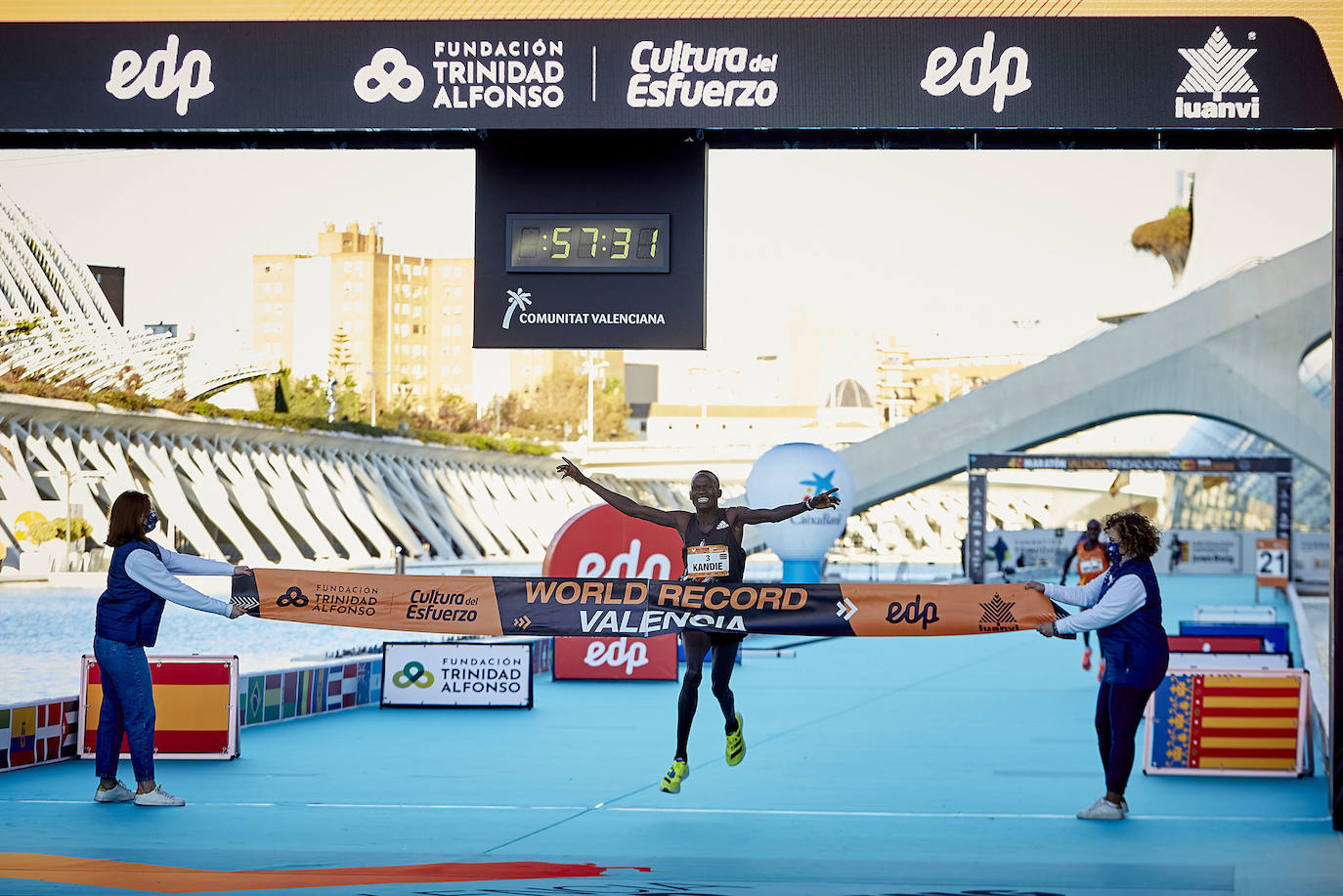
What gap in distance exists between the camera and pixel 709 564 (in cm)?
978

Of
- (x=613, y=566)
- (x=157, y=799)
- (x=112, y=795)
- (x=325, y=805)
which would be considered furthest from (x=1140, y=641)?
(x=613, y=566)

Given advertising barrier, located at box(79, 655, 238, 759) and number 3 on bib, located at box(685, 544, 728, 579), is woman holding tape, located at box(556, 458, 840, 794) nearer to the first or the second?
number 3 on bib, located at box(685, 544, 728, 579)

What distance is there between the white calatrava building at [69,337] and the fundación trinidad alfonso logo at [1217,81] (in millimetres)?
53174

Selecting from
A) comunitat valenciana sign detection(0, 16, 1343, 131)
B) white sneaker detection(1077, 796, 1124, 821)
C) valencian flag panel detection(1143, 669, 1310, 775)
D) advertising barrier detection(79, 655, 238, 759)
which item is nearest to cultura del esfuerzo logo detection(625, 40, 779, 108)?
comunitat valenciana sign detection(0, 16, 1343, 131)

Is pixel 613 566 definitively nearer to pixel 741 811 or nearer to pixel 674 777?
pixel 674 777

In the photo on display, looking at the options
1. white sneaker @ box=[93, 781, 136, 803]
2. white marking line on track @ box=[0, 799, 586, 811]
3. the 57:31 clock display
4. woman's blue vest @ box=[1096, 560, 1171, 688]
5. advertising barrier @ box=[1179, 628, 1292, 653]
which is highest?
the 57:31 clock display

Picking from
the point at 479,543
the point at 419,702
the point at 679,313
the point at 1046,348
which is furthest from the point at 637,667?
the point at 1046,348

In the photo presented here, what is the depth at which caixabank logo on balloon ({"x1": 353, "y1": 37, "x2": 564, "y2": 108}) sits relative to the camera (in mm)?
9391

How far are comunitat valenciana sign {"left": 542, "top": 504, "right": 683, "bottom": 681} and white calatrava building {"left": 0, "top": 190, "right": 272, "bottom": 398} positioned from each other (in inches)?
1719

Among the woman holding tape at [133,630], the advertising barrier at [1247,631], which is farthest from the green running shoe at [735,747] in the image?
the advertising barrier at [1247,631]

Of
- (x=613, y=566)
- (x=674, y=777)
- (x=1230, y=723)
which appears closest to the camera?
Result: (x=674, y=777)

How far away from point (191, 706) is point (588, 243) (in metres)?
4.48

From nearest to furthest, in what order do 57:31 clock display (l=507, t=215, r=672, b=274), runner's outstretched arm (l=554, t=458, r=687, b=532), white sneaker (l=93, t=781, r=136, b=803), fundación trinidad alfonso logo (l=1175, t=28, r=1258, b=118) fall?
fundación trinidad alfonso logo (l=1175, t=28, r=1258, b=118) → white sneaker (l=93, t=781, r=136, b=803) → runner's outstretched arm (l=554, t=458, r=687, b=532) → 57:31 clock display (l=507, t=215, r=672, b=274)

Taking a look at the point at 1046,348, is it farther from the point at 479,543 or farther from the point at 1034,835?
the point at 1034,835
